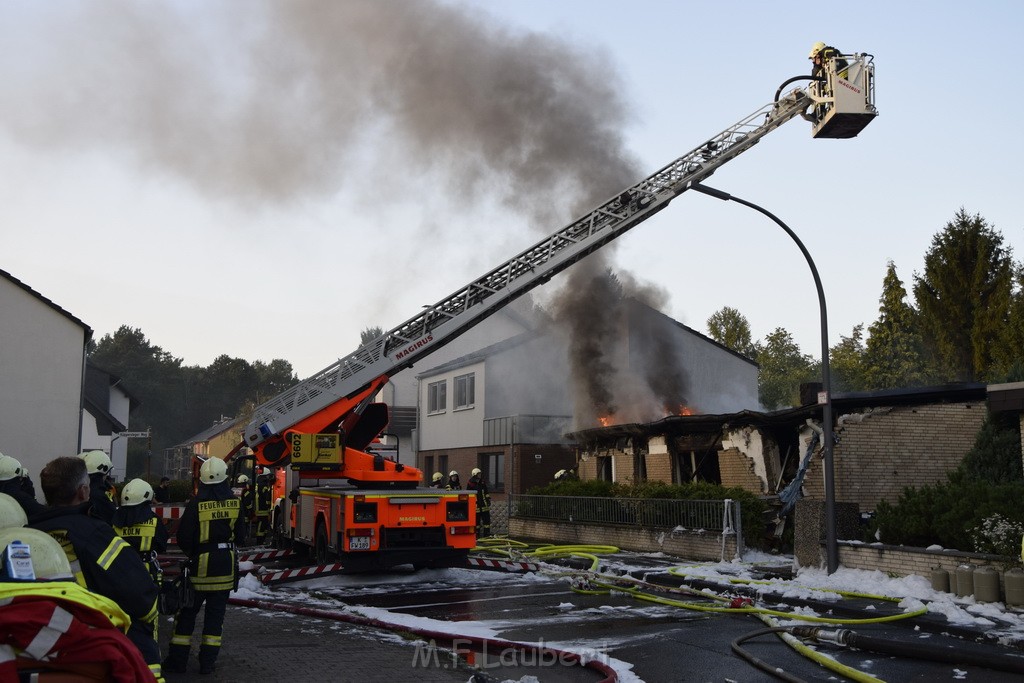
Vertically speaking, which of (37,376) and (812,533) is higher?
(37,376)

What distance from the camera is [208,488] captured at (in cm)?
759

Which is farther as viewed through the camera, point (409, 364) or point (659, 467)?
point (659, 467)

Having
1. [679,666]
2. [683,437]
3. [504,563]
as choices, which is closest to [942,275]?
[683,437]

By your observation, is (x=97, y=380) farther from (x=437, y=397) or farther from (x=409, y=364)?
(x=409, y=364)

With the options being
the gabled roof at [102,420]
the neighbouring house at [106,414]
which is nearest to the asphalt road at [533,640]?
the neighbouring house at [106,414]

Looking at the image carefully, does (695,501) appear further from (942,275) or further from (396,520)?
(942,275)

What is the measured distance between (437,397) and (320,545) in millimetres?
24187

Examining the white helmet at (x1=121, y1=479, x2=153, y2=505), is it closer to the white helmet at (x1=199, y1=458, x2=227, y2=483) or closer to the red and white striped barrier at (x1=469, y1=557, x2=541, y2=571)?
the white helmet at (x1=199, y1=458, x2=227, y2=483)

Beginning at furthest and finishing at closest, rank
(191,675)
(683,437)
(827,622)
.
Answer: (683,437), (827,622), (191,675)

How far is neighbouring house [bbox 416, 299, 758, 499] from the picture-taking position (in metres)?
30.4

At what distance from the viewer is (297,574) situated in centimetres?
1294

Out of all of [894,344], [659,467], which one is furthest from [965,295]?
[659,467]

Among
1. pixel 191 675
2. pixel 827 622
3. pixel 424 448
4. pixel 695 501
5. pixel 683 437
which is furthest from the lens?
pixel 424 448

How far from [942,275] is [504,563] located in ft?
90.2
